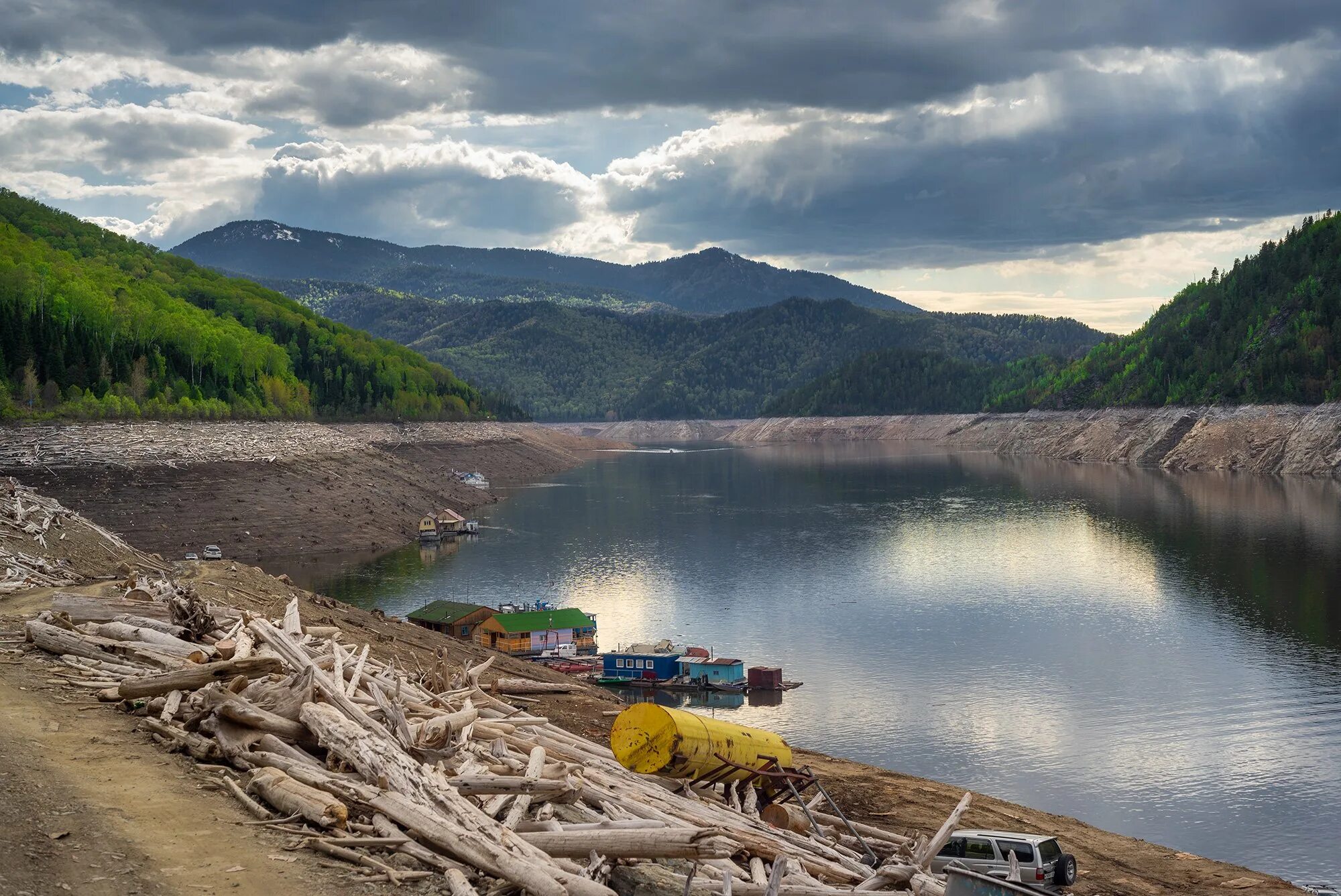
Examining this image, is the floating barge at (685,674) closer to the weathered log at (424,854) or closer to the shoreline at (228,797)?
the shoreline at (228,797)

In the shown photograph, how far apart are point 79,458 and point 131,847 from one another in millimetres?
93696

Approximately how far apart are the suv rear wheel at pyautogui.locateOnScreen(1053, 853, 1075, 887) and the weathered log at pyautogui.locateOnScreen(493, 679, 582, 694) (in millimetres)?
18838

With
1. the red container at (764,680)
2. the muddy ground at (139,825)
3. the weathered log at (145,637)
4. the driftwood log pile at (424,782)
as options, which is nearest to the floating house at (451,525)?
the red container at (764,680)

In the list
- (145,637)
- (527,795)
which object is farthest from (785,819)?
(145,637)

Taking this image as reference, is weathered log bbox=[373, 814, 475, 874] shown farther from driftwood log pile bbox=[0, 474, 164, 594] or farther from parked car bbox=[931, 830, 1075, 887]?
driftwood log pile bbox=[0, 474, 164, 594]

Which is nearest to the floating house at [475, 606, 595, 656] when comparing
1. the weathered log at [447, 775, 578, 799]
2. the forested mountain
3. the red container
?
the red container

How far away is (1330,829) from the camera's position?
134 ft

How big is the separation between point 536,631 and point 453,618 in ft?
17.3

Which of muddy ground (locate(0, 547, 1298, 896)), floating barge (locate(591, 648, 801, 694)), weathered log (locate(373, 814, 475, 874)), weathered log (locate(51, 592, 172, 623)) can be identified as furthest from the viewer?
floating barge (locate(591, 648, 801, 694))

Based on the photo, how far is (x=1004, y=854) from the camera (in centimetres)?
2969

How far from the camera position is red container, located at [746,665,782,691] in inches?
2383

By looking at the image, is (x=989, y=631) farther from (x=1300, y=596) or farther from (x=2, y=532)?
(x=2, y=532)

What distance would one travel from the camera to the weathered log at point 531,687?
42.1 m

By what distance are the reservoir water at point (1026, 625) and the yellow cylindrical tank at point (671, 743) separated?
70.8 ft
